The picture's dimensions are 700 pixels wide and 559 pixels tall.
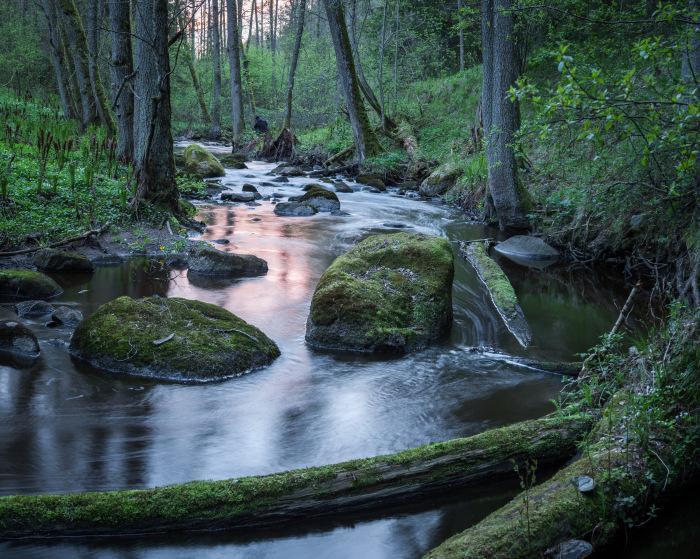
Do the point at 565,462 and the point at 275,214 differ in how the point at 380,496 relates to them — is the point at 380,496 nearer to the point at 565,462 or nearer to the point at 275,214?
the point at 565,462

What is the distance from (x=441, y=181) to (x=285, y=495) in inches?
670

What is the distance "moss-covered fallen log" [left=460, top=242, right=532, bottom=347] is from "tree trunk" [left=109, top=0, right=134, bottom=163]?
8.72 m

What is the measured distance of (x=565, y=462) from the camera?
4.85 metres

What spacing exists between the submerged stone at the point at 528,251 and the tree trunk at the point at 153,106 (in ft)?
22.8

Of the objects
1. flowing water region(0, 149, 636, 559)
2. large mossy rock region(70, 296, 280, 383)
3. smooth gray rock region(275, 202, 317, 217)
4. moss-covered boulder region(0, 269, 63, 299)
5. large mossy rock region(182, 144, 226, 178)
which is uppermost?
large mossy rock region(182, 144, 226, 178)

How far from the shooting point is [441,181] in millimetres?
20203

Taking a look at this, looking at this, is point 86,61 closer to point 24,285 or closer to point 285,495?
point 24,285

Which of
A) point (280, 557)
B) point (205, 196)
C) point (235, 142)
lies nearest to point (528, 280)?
point (280, 557)

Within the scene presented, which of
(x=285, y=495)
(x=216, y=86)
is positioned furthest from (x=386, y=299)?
(x=216, y=86)

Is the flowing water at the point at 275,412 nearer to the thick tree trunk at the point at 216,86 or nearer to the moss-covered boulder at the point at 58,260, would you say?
the moss-covered boulder at the point at 58,260

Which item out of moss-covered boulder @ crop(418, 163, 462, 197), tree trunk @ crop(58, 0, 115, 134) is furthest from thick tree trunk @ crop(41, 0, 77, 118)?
moss-covered boulder @ crop(418, 163, 462, 197)

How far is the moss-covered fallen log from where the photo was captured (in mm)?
8594

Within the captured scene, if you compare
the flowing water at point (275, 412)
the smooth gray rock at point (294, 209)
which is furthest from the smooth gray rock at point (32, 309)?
the smooth gray rock at point (294, 209)

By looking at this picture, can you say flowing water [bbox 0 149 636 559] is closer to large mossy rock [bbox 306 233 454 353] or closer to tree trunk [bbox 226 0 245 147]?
large mossy rock [bbox 306 233 454 353]
